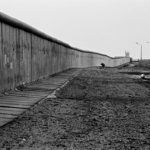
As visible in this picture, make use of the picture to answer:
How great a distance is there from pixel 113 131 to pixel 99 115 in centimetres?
114

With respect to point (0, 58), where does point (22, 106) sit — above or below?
below

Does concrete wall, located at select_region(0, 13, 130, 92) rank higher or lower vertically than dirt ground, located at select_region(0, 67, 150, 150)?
higher

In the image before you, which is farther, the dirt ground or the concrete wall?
the concrete wall

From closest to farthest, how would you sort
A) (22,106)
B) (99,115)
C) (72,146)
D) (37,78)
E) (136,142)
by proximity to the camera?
(72,146) < (136,142) < (99,115) < (22,106) < (37,78)

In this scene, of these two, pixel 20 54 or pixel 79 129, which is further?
pixel 20 54

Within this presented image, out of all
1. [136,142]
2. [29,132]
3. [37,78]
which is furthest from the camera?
[37,78]

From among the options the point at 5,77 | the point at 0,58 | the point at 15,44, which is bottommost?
the point at 5,77

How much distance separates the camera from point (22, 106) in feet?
18.0

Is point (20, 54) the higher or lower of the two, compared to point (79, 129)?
higher

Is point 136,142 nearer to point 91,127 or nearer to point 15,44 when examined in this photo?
point 91,127

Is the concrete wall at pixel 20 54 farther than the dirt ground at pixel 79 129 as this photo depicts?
Yes

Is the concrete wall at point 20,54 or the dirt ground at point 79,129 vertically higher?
the concrete wall at point 20,54

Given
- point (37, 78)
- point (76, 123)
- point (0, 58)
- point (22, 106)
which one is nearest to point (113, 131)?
point (76, 123)

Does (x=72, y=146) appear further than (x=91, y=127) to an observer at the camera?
No
